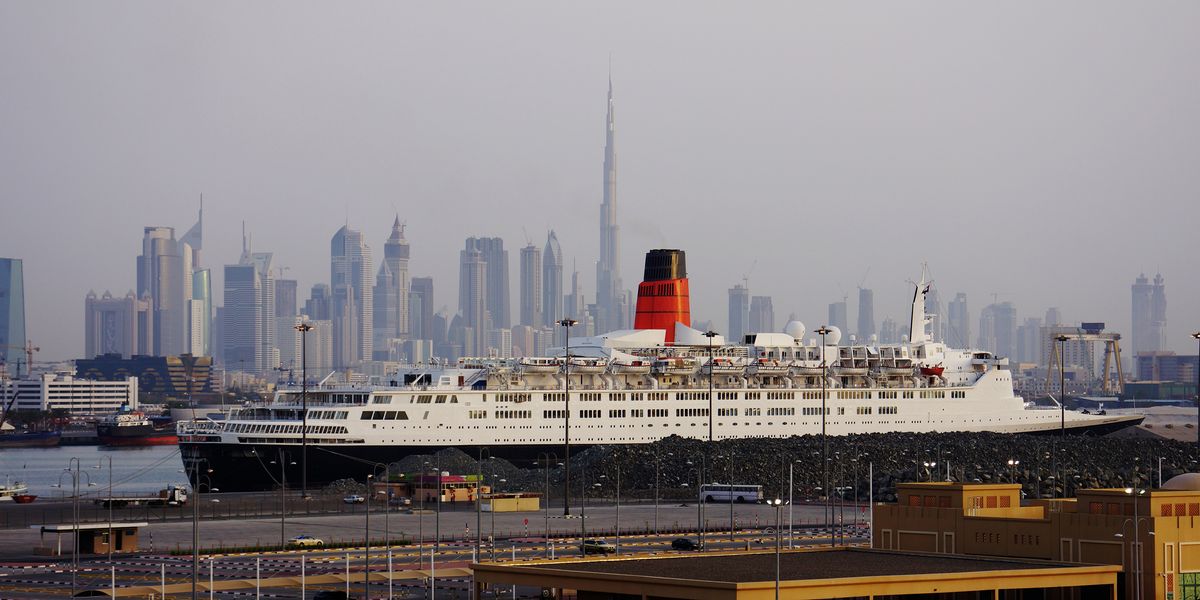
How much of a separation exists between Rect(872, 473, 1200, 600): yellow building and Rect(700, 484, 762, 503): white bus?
118ft

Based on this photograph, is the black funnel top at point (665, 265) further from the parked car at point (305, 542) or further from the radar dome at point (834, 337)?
the parked car at point (305, 542)

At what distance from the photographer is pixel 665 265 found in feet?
339

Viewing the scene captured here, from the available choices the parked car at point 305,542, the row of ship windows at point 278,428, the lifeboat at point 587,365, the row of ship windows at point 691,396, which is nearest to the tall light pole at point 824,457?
the row of ship windows at point 691,396

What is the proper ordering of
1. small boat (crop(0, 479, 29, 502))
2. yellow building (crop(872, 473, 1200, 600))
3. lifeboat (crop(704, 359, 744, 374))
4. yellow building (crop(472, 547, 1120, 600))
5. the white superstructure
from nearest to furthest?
yellow building (crop(472, 547, 1120, 600)) < yellow building (crop(872, 473, 1200, 600)) < small boat (crop(0, 479, 29, 502)) < the white superstructure < lifeboat (crop(704, 359, 744, 374))

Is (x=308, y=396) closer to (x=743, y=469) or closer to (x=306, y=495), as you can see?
(x=306, y=495)

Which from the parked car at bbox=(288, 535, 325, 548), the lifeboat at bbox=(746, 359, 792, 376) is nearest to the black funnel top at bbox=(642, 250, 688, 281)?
the lifeboat at bbox=(746, 359, 792, 376)

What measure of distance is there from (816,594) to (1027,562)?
6.43 metres

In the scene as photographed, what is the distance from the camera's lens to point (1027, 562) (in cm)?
3300

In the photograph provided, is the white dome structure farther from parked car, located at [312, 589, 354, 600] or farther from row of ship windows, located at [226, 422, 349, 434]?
row of ship windows, located at [226, 422, 349, 434]

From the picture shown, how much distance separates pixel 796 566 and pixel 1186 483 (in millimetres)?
8366

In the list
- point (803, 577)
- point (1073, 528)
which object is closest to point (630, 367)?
point (1073, 528)

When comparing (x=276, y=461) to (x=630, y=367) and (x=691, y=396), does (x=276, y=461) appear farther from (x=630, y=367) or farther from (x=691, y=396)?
(x=691, y=396)

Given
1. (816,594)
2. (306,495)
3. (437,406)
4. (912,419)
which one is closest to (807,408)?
(912,419)

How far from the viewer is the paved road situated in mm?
41062
